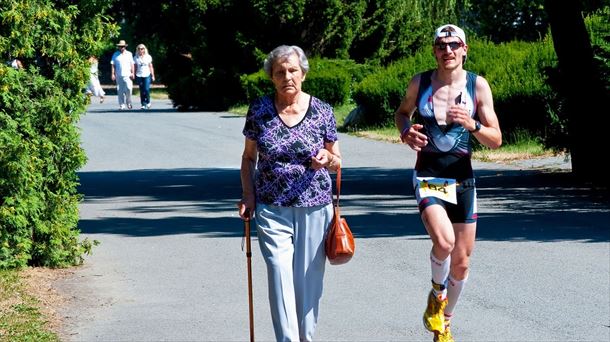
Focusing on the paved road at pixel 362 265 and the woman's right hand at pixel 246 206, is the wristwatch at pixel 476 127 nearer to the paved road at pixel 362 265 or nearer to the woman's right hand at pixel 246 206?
the woman's right hand at pixel 246 206

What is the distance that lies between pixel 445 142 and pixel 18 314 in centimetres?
355

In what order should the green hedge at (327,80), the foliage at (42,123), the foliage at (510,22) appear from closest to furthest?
the foliage at (42,123) < the green hedge at (327,80) < the foliage at (510,22)

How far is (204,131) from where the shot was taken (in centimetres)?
2933

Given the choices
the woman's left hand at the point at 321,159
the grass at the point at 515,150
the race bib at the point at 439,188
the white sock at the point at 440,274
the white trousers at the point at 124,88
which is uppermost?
the woman's left hand at the point at 321,159

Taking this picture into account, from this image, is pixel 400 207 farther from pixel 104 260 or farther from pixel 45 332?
pixel 45 332

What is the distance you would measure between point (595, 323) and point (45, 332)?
357cm

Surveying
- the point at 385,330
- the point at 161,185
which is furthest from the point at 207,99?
the point at 385,330

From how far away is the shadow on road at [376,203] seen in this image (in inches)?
534

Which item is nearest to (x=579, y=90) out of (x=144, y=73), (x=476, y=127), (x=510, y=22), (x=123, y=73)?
(x=476, y=127)

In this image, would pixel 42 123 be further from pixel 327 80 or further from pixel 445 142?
pixel 327 80

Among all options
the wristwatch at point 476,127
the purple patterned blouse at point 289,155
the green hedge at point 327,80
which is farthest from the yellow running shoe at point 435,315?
the green hedge at point 327,80

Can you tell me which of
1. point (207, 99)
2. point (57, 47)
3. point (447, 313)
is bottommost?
point (207, 99)

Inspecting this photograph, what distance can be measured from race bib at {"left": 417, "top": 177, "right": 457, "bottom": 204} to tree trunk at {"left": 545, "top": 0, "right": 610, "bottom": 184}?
11182mm

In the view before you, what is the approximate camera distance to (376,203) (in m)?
16.2
